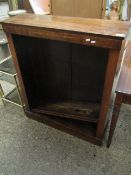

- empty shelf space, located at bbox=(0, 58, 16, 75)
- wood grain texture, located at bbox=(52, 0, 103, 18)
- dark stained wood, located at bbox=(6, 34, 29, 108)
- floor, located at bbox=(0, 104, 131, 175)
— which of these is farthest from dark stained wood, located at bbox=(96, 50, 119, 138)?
wood grain texture, located at bbox=(52, 0, 103, 18)

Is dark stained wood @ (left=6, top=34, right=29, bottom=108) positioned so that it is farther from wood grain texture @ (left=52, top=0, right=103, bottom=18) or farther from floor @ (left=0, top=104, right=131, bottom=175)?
wood grain texture @ (left=52, top=0, right=103, bottom=18)

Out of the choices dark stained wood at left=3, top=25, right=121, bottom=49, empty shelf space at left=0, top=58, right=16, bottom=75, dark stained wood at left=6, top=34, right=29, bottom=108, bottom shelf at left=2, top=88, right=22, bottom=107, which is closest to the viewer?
dark stained wood at left=3, top=25, right=121, bottom=49

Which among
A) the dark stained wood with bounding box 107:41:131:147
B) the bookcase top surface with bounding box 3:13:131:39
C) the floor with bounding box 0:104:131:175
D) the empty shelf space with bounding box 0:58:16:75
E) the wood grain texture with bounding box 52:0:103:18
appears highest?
the bookcase top surface with bounding box 3:13:131:39

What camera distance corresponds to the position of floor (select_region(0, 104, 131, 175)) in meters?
1.18

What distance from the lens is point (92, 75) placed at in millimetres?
1244

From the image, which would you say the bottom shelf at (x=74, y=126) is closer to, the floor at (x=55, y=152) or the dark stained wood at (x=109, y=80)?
the floor at (x=55, y=152)

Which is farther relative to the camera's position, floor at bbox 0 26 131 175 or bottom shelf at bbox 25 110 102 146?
bottom shelf at bbox 25 110 102 146

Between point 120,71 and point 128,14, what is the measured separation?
1.03 m

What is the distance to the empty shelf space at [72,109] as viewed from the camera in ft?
4.43

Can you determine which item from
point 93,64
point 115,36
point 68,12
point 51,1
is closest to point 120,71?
point 93,64

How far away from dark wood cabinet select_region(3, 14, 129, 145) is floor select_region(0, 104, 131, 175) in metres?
0.09

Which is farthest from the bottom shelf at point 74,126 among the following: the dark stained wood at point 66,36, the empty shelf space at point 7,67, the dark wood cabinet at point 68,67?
the dark stained wood at point 66,36

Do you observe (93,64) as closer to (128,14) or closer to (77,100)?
(77,100)

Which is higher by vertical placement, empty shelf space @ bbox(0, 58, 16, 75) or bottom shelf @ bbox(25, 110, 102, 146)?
empty shelf space @ bbox(0, 58, 16, 75)
